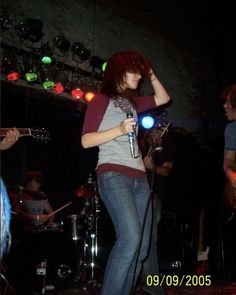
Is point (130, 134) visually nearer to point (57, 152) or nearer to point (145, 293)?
point (145, 293)

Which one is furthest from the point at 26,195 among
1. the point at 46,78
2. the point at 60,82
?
the point at 60,82

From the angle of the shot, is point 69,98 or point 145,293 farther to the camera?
point 69,98

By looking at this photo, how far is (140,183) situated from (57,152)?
5.18m

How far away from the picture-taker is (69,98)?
24.8 feet

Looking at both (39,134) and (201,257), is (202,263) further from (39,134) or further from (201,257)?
(39,134)

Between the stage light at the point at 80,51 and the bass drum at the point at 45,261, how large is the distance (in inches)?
167

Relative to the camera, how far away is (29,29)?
6695 millimetres

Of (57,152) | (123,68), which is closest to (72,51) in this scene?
(57,152)

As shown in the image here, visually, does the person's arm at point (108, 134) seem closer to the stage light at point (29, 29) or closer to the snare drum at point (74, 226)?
the snare drum at point (74, 226)

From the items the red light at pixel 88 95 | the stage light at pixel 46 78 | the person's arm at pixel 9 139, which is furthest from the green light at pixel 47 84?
the person's arm at pixel 9 139

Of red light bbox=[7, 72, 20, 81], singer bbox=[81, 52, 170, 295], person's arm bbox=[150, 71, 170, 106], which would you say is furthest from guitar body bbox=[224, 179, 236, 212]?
red light bbox=[7, 72, 20, 81]

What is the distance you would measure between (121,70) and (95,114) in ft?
1.41

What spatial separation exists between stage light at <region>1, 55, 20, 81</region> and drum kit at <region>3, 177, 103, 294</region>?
8.21ft

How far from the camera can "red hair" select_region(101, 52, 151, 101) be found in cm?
274
